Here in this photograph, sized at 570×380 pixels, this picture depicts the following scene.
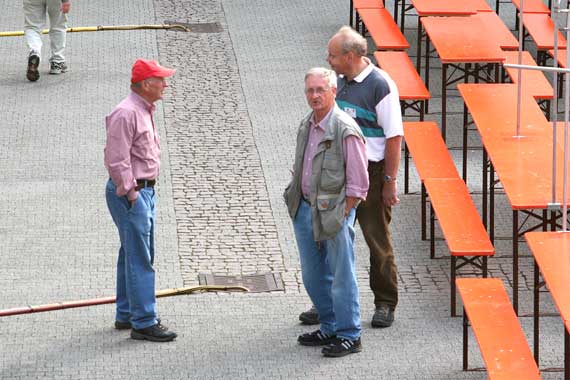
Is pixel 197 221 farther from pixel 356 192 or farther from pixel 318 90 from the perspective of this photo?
pixel 318 90

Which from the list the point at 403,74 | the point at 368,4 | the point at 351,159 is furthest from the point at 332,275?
the point at 368,4

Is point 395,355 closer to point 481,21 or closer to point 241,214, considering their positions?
point 241,214

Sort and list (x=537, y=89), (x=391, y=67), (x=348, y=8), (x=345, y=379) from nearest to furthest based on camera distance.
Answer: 1. (x=345, y=379)
2. (x=537, y=89)
3. (x=391, y=67)
4. (x=348, y=8)

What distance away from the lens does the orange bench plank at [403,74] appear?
1330 cm

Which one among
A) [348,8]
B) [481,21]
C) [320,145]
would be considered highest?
[320,145]

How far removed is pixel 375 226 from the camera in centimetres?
998

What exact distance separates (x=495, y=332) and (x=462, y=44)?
515cm

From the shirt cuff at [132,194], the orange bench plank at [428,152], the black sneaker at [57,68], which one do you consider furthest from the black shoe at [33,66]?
the shirt cuff at [132,194]

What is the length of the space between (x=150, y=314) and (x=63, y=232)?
230 centimetres

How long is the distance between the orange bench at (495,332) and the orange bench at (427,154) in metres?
2.12

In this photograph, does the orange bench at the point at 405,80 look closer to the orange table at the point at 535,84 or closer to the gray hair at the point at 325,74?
the orange table at the point at 535,84

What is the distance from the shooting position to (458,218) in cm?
1068

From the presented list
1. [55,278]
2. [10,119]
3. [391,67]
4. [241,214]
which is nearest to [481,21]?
[391,67]

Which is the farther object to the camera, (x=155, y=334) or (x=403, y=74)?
(x=403, y=74)
